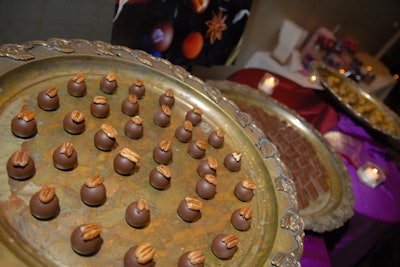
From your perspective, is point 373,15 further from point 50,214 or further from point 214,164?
point 50,214

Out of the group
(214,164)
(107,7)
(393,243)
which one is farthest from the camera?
(393,243)

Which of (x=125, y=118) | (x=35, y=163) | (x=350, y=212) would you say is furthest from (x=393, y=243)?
(x=35, y=163)

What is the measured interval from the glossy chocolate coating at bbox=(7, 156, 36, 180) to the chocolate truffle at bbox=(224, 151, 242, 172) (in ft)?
2.46

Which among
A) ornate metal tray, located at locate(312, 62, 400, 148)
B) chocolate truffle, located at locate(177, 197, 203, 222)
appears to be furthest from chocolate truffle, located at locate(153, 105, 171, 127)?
ornate metal tray, located at locate(312, 62, 400, 148)

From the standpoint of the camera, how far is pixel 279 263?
1.06 meters

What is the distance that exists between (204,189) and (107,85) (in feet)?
1.90

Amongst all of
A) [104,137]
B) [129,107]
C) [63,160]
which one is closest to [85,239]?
[63,160]

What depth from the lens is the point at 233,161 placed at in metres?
1.35

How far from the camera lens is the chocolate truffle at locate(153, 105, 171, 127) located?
52.8 inches

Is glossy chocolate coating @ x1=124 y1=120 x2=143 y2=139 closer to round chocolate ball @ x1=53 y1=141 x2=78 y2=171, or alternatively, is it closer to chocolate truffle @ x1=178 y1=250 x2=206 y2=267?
round chocolate ball @ x1=53 y1=141 x2=78 y2=171

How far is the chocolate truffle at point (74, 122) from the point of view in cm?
110

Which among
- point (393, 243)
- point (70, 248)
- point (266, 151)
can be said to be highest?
point (266, 151)

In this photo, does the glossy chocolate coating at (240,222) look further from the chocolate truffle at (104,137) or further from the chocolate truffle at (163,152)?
the chocolate truffle at (104,137)

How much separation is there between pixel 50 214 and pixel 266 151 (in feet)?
3.04
